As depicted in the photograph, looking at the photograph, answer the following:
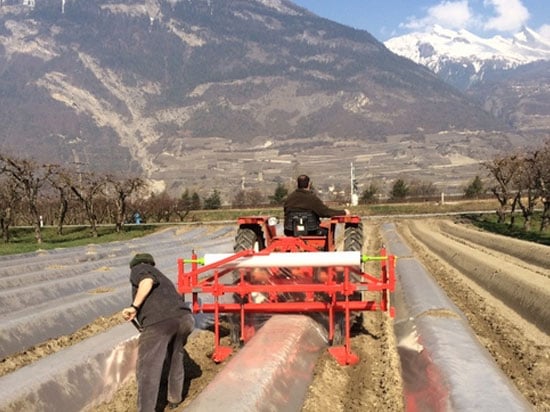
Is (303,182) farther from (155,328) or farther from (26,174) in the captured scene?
(26,174)

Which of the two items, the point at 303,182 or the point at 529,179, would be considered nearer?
the point at 303,182

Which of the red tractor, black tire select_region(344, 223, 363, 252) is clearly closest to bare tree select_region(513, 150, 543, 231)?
black tire select_region(344, 223, 363, 252)

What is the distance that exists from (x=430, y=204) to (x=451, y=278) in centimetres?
4260

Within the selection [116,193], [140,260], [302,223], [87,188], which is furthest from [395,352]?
[116,193]

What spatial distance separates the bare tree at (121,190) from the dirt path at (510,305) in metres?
22.6

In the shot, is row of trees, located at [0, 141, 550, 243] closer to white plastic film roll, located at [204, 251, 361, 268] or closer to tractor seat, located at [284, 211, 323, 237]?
tractor seat, located at [284, 211, 323, 237]

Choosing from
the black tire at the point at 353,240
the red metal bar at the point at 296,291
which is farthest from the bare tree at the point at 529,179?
the red metal bar at the point at 296,291

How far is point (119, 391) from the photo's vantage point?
21.9 feet

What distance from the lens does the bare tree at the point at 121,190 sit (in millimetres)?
37500

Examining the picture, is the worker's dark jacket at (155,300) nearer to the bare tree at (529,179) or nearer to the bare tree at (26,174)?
the bare tree at (26,174)

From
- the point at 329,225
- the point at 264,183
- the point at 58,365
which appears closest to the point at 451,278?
the point at 329,225

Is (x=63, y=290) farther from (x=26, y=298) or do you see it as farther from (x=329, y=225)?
(x=329, y=225)

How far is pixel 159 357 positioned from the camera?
5.75m

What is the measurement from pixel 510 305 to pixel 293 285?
5.47 metres
